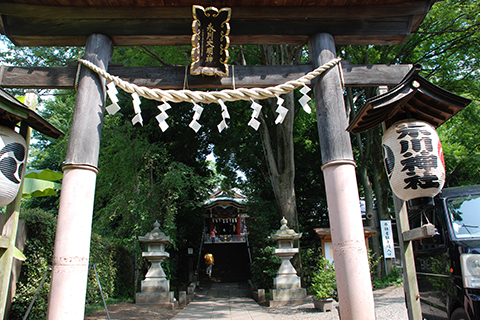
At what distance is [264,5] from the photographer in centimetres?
402

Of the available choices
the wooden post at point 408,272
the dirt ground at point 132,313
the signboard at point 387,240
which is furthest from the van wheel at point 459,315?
the signboard at point 387,240

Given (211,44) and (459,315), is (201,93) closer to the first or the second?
(211,44)

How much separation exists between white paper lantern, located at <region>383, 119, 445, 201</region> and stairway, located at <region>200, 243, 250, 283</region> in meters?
13.8

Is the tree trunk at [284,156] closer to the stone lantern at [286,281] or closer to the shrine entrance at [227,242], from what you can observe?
the stone lantern at [286,281]

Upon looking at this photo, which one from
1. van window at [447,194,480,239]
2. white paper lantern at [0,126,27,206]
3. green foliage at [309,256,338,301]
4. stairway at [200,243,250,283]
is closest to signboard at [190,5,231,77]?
white paper lantern at [0,126,27,206]

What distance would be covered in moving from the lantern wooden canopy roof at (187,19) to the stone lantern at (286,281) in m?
6.43

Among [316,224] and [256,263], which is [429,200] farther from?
[316,224]

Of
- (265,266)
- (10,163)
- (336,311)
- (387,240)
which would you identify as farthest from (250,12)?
(387,240)

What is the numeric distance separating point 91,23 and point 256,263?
30.0 feet

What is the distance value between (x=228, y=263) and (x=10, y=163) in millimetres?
15653

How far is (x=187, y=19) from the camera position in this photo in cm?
414

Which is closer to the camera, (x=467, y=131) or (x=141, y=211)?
(x=141, y=211)

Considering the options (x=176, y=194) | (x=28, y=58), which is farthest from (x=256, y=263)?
(x=28, y=58)

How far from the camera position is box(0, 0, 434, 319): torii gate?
356 cm
